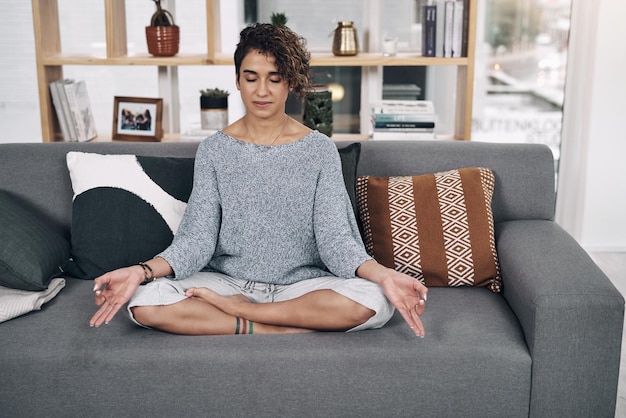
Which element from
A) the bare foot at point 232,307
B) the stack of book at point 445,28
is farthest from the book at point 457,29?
the bare foot at point 232,307

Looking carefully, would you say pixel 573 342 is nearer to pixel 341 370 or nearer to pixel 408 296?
pixel 408 296

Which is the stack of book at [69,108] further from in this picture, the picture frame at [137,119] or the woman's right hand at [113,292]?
the woman's right hand at [113,292]

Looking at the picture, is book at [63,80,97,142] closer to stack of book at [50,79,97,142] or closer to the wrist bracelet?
stack of book at [50,79,97,142]

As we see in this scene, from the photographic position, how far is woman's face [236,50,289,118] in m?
2.21

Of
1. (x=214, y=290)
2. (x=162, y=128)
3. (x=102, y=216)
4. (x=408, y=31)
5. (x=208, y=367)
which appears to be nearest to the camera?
(x=208, y=367)

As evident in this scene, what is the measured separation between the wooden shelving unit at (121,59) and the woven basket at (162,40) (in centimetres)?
4

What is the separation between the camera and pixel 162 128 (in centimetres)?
343

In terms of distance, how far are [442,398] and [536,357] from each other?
0.25 meters

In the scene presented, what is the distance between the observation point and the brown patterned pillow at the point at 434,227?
2.33 metres

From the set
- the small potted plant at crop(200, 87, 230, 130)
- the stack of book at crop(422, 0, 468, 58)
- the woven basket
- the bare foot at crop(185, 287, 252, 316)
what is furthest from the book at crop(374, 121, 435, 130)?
the bare foot at crop(185, 287, 252, 316)

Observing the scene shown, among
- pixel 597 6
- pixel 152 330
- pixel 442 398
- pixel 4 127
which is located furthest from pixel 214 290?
pixel 597 6

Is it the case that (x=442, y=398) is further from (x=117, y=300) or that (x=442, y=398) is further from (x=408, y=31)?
(x=408, y=31)

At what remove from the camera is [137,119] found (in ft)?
11.0

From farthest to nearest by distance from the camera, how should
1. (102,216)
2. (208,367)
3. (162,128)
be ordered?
(162,128) < (102,216) < (208,367)
